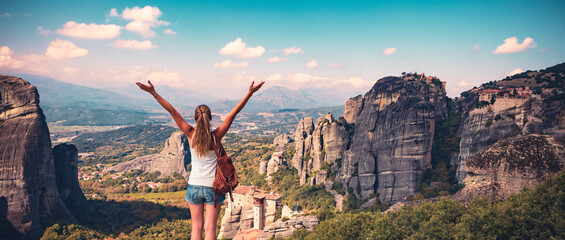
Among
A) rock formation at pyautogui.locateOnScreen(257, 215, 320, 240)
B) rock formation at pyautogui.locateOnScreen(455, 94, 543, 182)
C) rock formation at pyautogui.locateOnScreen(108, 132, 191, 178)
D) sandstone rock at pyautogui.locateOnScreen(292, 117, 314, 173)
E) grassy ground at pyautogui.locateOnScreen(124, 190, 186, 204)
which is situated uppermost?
rock formation at pyautogui.locateOnScreen(455, 94, 543, 182)

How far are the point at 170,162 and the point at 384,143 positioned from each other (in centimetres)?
7490

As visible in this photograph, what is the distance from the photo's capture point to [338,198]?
5206 cm

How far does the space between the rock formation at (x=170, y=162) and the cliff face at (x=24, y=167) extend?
52.1 m

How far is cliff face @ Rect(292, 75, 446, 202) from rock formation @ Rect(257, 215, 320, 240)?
19766 mm

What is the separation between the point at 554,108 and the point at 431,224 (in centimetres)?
2834

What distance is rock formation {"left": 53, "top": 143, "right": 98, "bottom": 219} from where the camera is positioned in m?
48.6

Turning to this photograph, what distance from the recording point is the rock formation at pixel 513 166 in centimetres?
2356

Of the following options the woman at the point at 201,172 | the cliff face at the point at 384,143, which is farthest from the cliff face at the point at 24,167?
the woman at the point at 201,172

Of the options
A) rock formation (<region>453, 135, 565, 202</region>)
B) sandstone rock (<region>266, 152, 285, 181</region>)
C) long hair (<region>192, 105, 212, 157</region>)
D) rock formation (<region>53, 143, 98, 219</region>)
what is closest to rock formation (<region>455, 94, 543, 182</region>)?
rock formation (<region>453, 135, 565, 202</region>)

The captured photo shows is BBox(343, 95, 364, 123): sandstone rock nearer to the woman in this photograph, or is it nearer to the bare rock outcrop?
the bare rock outcrop

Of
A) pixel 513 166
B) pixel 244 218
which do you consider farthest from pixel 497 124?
pixel 244 218

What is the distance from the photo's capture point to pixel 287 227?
98.6ft

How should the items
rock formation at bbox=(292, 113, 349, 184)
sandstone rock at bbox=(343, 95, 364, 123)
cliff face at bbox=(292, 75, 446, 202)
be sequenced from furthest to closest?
sandstone rock at bbox=(343, 95, 364, 123) → rock formation at bbox=(292, 113, 349, 184) → cliff face at bbox=(292, 75, 446, 202)

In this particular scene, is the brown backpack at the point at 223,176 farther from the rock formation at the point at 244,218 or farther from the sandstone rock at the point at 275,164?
the sandstone rock at the point at 275,164
